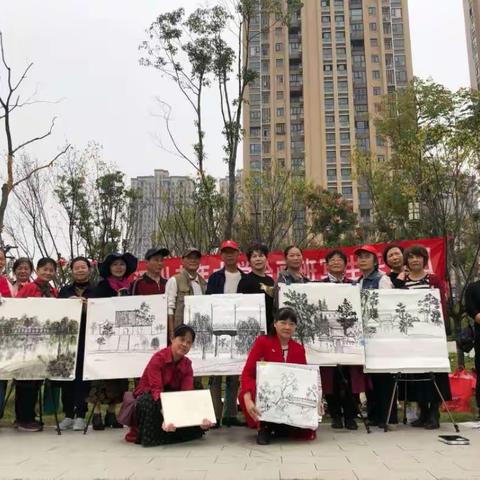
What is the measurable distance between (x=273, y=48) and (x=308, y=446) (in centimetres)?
5365

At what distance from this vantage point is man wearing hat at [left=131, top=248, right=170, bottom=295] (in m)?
5.32

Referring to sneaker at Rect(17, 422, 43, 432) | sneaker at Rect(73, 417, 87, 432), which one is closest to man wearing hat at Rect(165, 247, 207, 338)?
sneaker at Rect(73, 417, 87, 432)

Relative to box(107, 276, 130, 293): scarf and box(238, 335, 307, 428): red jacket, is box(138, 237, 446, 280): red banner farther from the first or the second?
box(238, 335, 307, 428): red jacket

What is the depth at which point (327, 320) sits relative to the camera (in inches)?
189

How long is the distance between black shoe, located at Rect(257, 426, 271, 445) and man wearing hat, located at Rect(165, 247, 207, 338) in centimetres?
149

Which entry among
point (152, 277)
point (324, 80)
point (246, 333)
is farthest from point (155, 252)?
point (324, 80)

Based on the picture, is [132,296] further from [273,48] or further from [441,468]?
[273,48]

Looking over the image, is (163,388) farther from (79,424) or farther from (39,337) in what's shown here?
(39,337)

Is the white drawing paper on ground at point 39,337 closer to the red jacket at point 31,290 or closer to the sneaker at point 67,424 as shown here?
the red jacket at point 31,290

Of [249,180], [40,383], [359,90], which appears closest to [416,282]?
[40,383]

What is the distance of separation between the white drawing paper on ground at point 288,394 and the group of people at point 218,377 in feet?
0.47

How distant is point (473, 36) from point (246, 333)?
4685cm

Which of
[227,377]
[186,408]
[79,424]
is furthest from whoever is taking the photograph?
[227,377]

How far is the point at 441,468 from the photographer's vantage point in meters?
3.33
